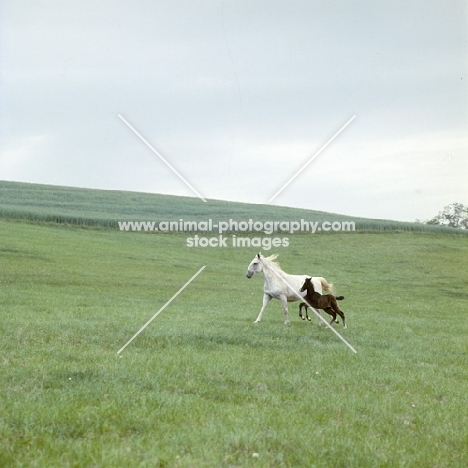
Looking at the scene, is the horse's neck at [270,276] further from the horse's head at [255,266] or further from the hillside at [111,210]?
the hillside at [111,210]

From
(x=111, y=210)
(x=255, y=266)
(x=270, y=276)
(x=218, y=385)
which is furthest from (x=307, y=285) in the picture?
(x=111, y=210)

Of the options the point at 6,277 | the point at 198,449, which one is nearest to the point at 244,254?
the point at 6,277

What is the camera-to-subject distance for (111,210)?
7550 centimetres

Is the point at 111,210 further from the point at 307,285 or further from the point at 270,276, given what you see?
the point at 307,285

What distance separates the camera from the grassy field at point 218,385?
7113 millimetres

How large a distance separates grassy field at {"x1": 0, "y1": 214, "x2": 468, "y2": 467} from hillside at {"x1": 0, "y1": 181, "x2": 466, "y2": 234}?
34.4 m

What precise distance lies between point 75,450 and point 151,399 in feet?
7.67

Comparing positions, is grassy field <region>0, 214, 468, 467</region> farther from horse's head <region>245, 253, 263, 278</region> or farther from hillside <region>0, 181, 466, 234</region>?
hillside <region>0, 181, 466, 234</region>

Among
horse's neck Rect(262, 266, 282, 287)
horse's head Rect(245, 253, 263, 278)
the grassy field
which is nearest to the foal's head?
the grassy field

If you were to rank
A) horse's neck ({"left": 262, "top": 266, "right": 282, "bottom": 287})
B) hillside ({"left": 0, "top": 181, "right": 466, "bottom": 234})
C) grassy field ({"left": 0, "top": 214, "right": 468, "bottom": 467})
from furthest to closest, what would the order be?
hillside ({"left": 0, "top": 181, "right": 466, "bottom": 234}) → horse's neck ({"left": 262, "top": 266, "right": 282, "bottom": 287}) → grassy field ({"left": 0, "top": 214, "right": 468, "bottom": 467})

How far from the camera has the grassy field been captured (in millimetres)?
7113

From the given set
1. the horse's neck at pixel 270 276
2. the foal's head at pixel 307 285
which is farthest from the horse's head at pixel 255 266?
the foal's head at pixel 307 285

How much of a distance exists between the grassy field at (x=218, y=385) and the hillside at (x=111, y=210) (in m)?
34.4

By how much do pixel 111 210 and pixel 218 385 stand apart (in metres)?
66.7
